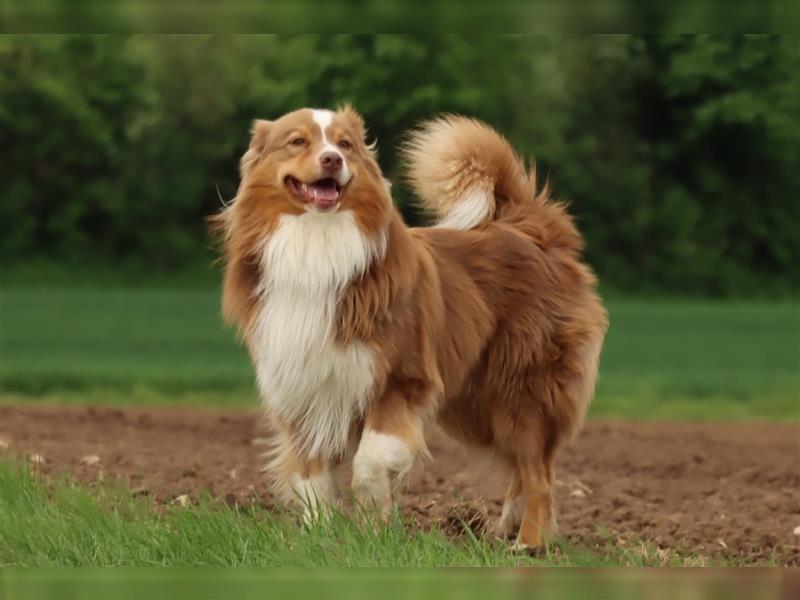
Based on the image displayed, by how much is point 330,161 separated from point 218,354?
1107cm

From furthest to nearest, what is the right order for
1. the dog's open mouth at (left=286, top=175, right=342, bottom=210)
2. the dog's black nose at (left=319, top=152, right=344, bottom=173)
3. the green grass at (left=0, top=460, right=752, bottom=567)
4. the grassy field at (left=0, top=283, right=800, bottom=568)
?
the dog's open mouth at (left=286, top=175, right=342, bottom=210), the dog's black nose at (left=319, top=152, right=344, bottom=173), the grassy field at (left=0, top=283, right=800, bottom=568), the green grass at (left=0, top=460, right=752, bottom=567)

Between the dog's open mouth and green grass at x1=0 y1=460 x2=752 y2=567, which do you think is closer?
green grass at x1=0 y1=460 x2=752 y2=567

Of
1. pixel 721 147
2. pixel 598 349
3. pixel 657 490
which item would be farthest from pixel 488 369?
pixel 721 147

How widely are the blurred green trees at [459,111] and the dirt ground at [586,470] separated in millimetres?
7668

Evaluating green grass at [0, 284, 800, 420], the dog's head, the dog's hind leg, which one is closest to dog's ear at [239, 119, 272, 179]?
the dog's head

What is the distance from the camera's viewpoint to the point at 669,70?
21.9 m

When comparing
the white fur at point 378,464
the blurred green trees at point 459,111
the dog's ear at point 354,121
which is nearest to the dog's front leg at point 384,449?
the white fur at point 378,464

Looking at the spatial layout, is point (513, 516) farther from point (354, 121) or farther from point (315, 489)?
point (354, 121)

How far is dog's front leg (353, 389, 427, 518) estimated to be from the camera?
5602 millimetres

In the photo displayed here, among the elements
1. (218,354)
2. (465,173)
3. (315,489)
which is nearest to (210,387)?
(218,354)

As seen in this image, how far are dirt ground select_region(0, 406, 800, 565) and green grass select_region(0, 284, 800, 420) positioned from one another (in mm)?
1650

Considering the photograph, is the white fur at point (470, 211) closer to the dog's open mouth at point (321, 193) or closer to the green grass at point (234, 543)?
the dog's open mouth at point (321, 193)

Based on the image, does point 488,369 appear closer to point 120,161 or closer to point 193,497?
point 193,497

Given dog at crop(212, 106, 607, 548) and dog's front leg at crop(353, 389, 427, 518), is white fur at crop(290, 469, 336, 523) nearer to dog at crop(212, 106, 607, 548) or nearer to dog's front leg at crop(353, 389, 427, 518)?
dog at crop(212, 106, 607, 548)
